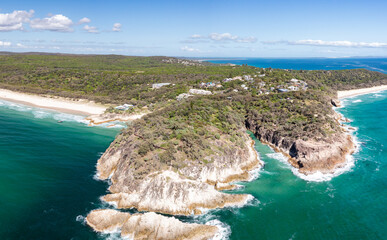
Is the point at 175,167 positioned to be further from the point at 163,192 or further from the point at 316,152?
the point at 316,152

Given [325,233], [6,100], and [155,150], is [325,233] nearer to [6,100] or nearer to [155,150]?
[155,150]

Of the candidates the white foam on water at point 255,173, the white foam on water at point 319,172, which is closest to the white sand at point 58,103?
the white foam on water at point 255,173

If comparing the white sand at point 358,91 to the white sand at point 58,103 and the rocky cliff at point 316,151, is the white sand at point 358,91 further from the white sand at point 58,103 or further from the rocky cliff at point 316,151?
the white sand at point 58,103

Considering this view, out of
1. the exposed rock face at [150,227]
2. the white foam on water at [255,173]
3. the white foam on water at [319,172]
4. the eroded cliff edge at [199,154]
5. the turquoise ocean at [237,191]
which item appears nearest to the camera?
the exposed rock face at [150,227]

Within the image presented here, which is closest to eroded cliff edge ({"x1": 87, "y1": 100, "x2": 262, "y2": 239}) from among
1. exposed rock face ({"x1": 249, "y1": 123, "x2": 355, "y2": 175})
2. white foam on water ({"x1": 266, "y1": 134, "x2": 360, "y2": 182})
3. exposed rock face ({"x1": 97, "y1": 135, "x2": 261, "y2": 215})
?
exposed rock face ({"x1": 97, "y1": 135, "x2": 261, "y2": 215})

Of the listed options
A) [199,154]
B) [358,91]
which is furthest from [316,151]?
[358,91]
